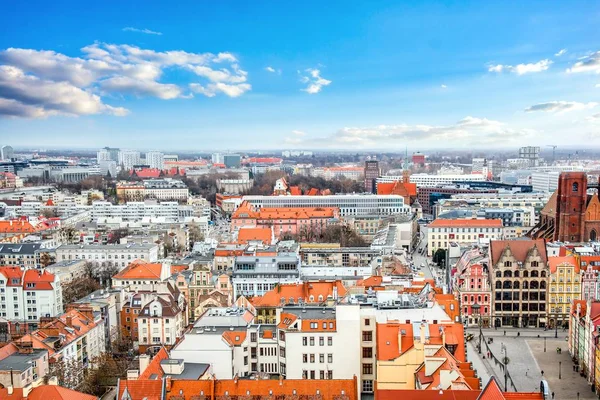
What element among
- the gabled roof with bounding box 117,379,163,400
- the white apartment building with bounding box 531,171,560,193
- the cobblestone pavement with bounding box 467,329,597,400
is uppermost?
the white apartment building with bounding box 531,171,560,193

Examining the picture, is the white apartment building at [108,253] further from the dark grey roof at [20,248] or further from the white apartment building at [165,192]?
the white apartment building at [165,192]

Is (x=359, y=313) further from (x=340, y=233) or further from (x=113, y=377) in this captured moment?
(x=340, y=233)

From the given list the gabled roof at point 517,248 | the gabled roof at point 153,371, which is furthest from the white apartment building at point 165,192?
the gabled roof at point 153,371

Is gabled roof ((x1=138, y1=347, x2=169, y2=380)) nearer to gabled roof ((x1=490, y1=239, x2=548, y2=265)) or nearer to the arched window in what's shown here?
gabled roof ((x1=490, y1=239, x2=548, y2=265))

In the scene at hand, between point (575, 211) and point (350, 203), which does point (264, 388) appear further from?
point (350, 203)

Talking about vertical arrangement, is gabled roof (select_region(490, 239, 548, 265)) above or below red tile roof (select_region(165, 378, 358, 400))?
above

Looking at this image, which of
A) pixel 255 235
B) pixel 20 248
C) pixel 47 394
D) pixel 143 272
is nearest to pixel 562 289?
pixel 255 235

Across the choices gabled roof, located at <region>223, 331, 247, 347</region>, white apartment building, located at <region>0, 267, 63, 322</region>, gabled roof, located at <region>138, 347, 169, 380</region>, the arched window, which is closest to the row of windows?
gabled roof, located at <region>223, 331, 247, 347</region>
